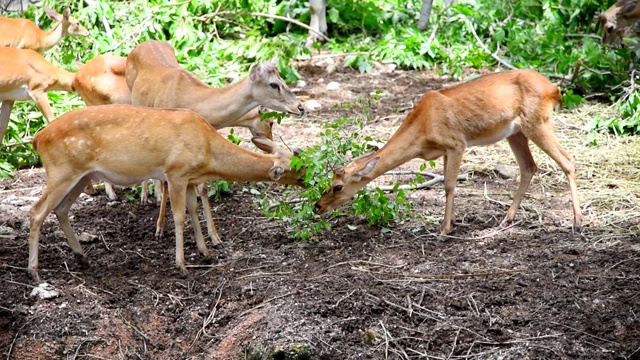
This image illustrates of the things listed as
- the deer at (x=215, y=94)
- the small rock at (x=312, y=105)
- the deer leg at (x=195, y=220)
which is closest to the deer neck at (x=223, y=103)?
the deer at (x=215, y=94)

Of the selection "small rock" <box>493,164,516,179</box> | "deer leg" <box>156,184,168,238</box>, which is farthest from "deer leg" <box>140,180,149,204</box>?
"small rock" <box>493,164,516,179</box>

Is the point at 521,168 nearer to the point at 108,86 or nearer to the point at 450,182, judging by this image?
the point at 450,182

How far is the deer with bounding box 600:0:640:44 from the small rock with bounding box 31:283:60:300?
608 cm

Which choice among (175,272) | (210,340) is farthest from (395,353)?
(175,272)

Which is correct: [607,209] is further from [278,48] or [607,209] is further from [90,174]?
[278,48]

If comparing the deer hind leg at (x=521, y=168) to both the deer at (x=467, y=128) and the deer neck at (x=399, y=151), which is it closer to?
the deer at (x=467, y=128)

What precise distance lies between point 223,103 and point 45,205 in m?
2.23

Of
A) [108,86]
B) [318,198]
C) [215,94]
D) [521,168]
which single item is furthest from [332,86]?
[318,198]

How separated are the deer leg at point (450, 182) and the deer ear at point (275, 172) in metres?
1.41

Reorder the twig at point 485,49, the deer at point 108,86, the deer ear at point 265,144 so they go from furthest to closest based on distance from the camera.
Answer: the twig at point 485,49, the deer at point 108,86, the deer ear at point 265,144

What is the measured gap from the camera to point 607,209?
8.23 m

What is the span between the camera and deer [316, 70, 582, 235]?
7840 millimetres

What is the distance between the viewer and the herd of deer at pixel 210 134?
7078 millimetres

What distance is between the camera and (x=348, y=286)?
6777 mm
